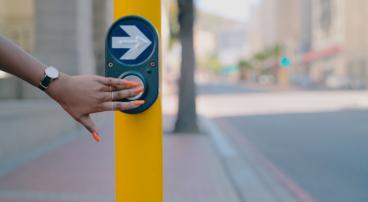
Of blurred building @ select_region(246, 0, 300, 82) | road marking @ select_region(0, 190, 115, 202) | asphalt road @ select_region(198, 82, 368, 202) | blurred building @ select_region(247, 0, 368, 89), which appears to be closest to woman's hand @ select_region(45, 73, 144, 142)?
road marking @ select_region(0, 190, 115, 202)

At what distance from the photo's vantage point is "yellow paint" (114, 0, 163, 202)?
1.44 m

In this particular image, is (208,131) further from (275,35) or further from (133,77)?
(275,35)

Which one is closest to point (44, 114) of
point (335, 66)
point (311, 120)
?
point (311, 120)

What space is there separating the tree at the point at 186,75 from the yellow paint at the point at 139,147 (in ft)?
22.5

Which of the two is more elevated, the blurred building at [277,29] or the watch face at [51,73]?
the blurred building at [277,29]

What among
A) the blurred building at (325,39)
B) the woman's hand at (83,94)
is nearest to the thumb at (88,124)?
the woman's hand at (83,94)

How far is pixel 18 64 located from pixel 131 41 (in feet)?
1.39

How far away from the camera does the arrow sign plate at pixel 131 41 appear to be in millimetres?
1354

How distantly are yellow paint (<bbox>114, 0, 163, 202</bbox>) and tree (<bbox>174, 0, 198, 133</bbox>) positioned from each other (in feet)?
22.5

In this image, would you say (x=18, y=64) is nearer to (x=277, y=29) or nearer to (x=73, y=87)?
(x=73, y=87)

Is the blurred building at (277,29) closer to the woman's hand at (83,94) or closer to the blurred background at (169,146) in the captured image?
the blurred background at (169,146)

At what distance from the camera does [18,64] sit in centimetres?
116

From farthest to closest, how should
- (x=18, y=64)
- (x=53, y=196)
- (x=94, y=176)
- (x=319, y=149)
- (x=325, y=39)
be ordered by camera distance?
(x=325, y=39)
(x=319, y=149)
(x=94, y=176)
(x=53, y=196)
(x=18, y=64)

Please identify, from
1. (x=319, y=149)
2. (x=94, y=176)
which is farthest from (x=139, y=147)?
(x=319, y=149)
